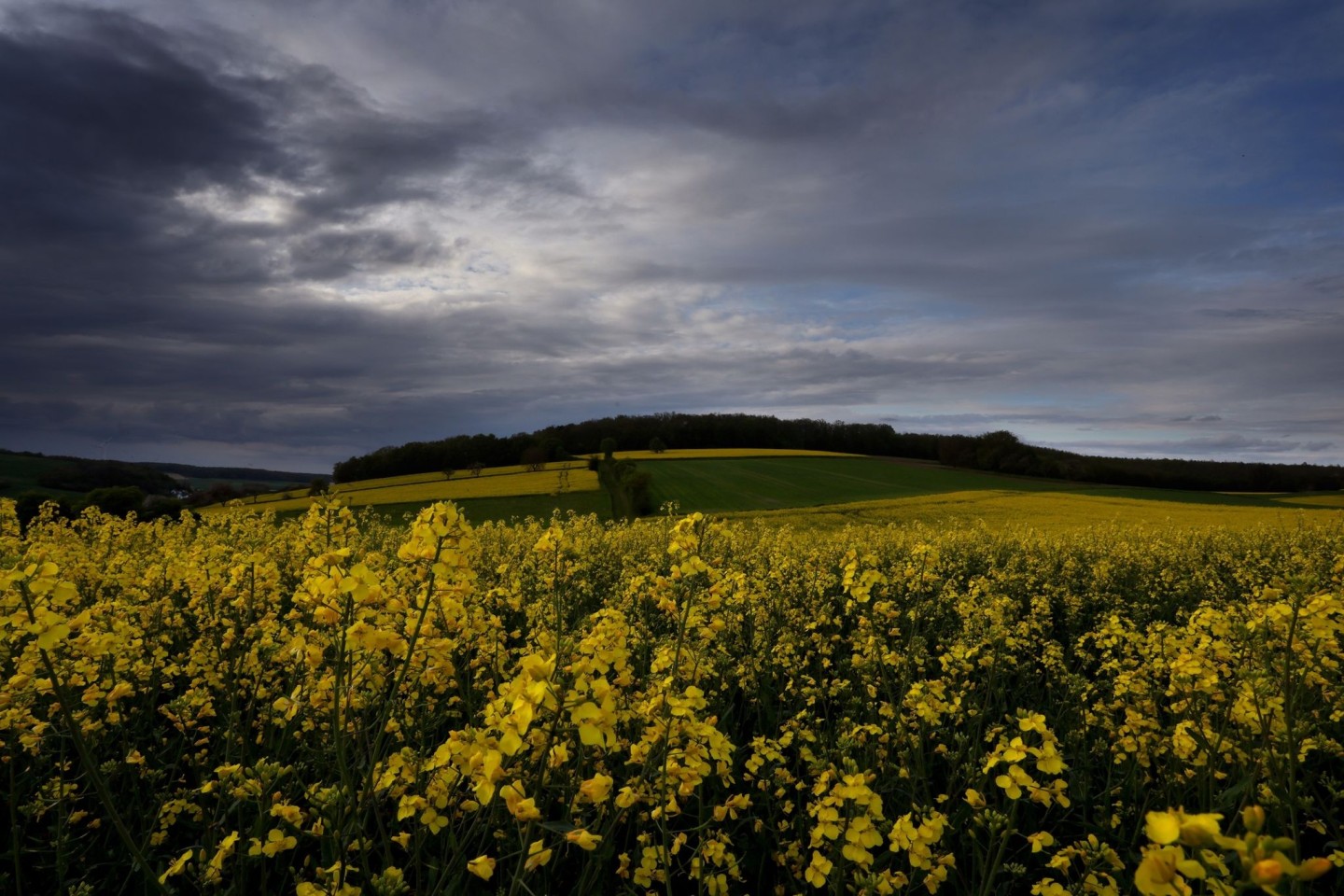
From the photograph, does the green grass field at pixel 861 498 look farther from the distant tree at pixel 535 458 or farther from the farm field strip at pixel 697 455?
the distant tree at pixel 535 458

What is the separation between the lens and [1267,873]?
1.38 m

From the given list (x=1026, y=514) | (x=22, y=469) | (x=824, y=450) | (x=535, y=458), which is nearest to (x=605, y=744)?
(x=1026, y=514)

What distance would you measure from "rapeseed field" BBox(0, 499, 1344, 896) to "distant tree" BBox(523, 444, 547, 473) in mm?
51174

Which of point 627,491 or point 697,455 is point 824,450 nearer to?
point 697,455

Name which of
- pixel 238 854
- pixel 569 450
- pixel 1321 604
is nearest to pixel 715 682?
pixel 238 854

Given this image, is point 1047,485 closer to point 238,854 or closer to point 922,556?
point 922,556

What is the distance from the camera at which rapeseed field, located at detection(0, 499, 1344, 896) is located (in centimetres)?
286

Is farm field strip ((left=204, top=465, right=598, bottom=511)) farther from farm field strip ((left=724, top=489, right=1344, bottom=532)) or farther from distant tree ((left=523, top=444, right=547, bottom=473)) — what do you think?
farm field strip ((left=724, top=489, right=1344, bottom=532))

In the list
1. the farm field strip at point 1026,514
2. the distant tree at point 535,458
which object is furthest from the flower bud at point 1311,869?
the distant tree at point 535,458

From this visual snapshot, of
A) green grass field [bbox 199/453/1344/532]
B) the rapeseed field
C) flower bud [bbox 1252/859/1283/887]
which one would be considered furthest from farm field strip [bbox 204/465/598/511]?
flower bud [bbox 1252/859/1283/887]

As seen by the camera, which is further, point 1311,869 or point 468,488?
point 468,488

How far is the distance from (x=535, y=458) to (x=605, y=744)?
6155 cm

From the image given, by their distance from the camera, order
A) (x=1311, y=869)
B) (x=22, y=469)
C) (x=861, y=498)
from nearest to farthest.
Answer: (x=1311, y=869)
(x=861, y=498)
(x=22, y=469)

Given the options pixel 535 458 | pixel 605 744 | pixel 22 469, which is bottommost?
pixel 605 744
